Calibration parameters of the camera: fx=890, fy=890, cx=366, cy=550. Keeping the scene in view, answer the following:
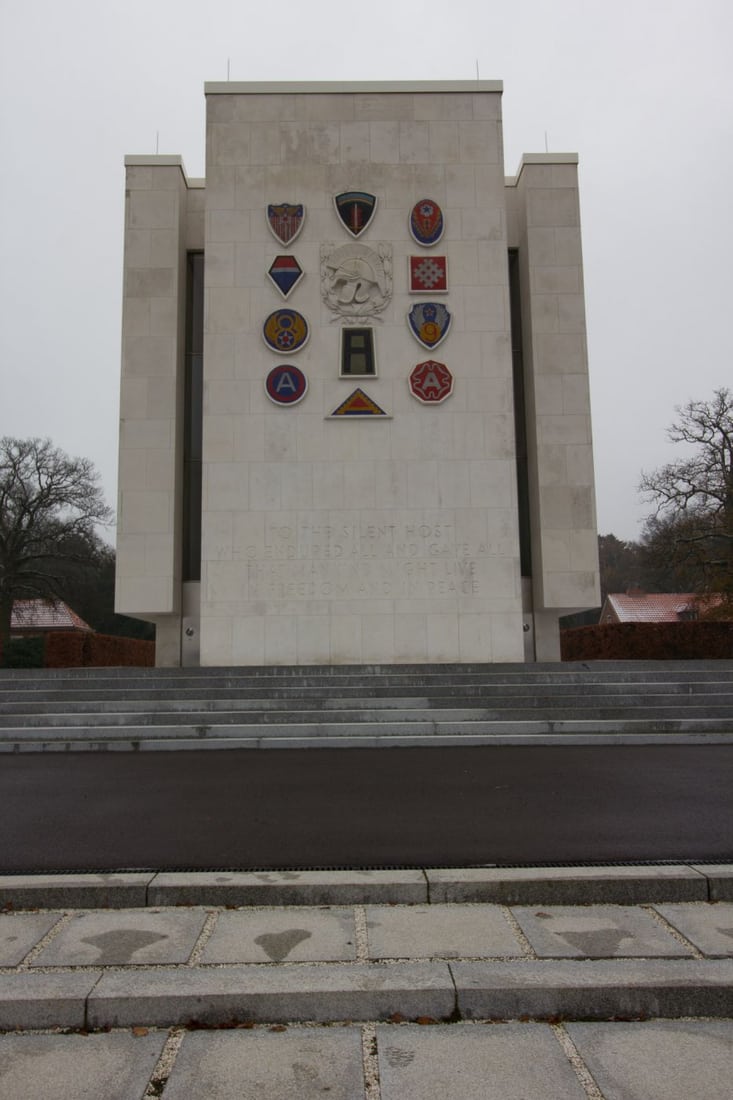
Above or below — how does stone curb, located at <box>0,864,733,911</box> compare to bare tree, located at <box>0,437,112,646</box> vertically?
below

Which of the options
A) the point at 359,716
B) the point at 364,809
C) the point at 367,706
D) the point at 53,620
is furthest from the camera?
the point at 53,620

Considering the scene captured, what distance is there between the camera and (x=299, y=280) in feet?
70.3

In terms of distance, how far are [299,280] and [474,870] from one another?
59.9 ft

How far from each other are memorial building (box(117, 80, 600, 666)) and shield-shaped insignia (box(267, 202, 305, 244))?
2.2 inches

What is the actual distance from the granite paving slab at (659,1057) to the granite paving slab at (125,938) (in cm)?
194

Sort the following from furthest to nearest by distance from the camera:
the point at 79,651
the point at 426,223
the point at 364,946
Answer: the point at 79,651, the point at 426,223, the point at 364,946

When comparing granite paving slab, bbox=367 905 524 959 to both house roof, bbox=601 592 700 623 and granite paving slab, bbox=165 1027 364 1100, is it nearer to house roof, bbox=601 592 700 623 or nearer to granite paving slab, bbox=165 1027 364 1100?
→ granite paving slab, bbox=165 1027 364 1100

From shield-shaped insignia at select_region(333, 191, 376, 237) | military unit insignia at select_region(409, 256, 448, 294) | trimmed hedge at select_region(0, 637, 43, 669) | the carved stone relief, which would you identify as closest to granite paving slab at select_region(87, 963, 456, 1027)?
the carved stone relief

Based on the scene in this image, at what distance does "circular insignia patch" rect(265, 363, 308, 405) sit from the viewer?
21109mm

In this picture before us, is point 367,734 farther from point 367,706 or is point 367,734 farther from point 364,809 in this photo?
point 364,809

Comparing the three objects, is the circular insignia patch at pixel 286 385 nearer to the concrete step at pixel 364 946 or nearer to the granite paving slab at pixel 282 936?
the concrete step at pixel 364 946

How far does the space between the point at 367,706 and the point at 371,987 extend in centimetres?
993

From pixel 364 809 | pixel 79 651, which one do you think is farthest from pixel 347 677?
pixel 79 651

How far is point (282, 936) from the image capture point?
4.60 meters
